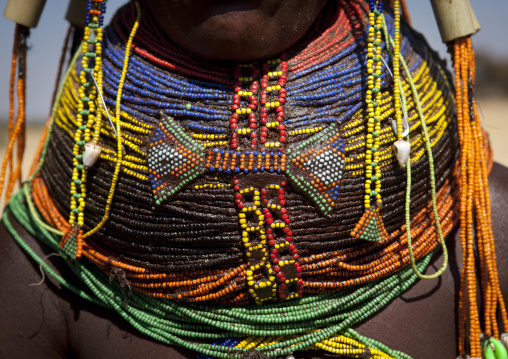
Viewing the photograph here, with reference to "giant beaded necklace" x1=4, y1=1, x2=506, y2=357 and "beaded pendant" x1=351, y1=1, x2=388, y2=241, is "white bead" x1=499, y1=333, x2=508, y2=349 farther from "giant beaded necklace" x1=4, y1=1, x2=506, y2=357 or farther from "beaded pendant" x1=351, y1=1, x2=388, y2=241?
"beaded pendant" x1=351, y1=1, x2=388, y2=241

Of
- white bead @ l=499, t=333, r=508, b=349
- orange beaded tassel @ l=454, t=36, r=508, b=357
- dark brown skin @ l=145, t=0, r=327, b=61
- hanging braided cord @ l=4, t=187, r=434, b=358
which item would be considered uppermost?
dark brown skin @ l=145, t=0, r=327, b=61

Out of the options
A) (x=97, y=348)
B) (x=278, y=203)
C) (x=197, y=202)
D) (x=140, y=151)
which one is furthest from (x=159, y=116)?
(x=97, y=348)

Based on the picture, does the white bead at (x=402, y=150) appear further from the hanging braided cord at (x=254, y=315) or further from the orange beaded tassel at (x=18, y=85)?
the orange beaded tassel at (x=18, y=85)

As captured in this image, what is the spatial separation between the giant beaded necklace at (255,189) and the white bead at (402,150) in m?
0.02

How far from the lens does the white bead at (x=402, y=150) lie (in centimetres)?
117

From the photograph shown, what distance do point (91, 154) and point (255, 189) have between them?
0.35 meters

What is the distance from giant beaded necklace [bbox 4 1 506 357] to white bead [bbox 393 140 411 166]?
2cm

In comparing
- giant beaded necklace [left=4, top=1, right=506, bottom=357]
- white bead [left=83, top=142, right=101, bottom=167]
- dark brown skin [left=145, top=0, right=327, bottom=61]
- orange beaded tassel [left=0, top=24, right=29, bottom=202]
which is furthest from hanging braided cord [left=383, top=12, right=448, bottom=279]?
orange beaded tassel [left=0, top=24, right=29, bottom=202]

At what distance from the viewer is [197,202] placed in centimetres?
115

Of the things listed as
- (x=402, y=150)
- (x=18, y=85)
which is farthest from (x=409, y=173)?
(x=18, y=85)

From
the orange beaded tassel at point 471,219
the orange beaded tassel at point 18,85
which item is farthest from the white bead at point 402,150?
the orange beaded tassel at point 18,85

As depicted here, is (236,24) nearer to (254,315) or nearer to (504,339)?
(254,315)

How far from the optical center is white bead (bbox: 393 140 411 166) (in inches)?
46.0

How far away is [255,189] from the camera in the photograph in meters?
1.12
